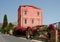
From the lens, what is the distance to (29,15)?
63.5 meters

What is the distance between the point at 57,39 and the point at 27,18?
4153 cm

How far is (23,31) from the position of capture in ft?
155

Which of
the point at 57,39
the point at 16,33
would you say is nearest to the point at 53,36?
Result: the point at 57,39

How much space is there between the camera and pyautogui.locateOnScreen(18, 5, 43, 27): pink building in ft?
206

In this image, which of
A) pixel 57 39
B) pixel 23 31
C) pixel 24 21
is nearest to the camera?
pixel 57 39

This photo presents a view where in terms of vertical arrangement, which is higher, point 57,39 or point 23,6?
point 23,6

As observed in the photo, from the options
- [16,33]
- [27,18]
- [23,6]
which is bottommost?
[16,33]

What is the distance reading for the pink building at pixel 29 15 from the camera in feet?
206

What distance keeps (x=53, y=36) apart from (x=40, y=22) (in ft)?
138

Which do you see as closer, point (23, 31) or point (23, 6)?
point (23, 31)

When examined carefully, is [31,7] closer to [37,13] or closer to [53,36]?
[37,13]

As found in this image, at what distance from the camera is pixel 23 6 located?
63.2 m

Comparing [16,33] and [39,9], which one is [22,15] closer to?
[39,9]

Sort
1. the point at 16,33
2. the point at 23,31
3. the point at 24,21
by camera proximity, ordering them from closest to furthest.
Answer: the point at 23,31 < the point at 16,33 < the point at 24,21
